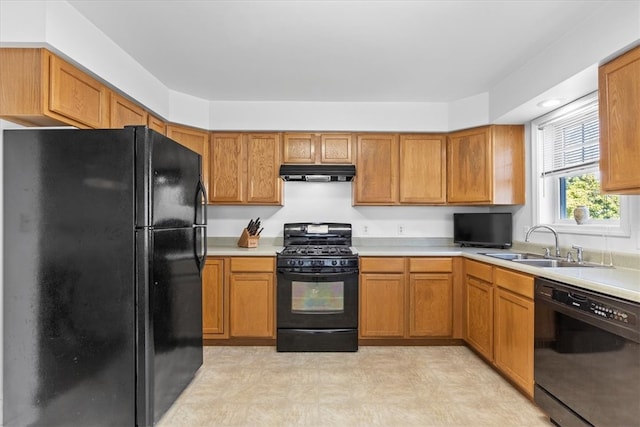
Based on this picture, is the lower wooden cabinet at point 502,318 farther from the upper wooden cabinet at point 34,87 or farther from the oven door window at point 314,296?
the upper wooden cabinet at point 34,87

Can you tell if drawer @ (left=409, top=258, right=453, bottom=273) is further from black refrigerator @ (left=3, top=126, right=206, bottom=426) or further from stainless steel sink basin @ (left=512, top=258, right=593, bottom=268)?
black refrigerator @ (left=3, top=126, right=206, bottom=426)

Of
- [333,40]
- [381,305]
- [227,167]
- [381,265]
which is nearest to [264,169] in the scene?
[227,167]

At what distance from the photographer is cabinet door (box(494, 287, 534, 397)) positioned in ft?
7.73

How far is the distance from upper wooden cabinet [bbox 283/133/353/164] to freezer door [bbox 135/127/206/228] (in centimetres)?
126

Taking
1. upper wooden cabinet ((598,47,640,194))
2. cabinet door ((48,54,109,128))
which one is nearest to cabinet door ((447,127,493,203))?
upper wooden cabinet ((598,47,640,194))

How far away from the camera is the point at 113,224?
6.40 feet

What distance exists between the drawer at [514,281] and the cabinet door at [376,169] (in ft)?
4.41

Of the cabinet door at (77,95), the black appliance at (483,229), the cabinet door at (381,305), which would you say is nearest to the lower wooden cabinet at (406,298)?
the cabinet door at (381,305)

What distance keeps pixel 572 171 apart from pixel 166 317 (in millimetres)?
3194

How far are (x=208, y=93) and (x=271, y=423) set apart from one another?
113 inches

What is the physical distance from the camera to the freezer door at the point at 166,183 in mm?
1957

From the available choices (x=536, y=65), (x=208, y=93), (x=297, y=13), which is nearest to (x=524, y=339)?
(x=536, y=65)

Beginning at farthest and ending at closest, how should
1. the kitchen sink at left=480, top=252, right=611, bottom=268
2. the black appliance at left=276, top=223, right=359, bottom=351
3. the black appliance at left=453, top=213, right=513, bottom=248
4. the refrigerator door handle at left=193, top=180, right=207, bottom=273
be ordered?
the black appliance at left=453, top=213, right=513, bottom=248 → the black appliance at left=276, top=223, right=359, bottom=351 → the refrigerator door handle at left=193, top=180, right=207, bottom=273 → the kitchen sink at left=480, top=252, right=611, bottom=268

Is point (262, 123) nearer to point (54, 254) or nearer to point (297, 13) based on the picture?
point (297, 13)
